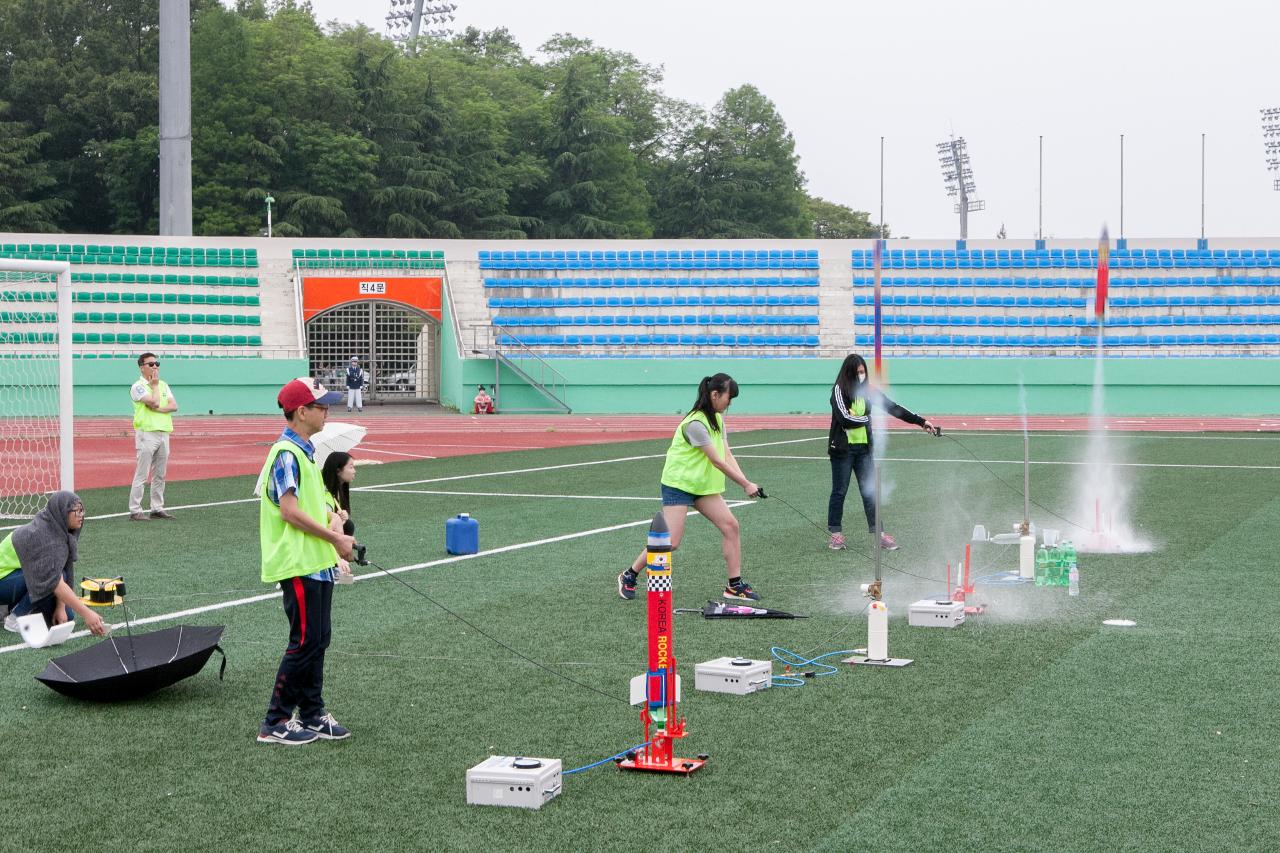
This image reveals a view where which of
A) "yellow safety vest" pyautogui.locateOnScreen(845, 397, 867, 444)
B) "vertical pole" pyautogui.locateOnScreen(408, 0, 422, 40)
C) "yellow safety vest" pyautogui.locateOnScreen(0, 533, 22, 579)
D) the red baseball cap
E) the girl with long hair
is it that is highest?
"vertical pole" pyautogui.locateOnScreen(408, 0, 422, 40)

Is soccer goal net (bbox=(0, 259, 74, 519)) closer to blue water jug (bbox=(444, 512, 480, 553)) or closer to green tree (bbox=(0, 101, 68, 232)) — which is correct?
blue water jug (bbox=(444, 512, 480, 553))

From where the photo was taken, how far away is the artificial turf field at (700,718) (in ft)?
18.9

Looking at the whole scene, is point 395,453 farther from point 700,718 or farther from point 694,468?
point 700,718

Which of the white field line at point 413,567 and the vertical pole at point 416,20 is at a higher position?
the vertical pole at point 416,20

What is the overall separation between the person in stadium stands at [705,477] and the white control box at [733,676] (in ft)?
9.05

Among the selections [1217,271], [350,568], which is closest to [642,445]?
[350,568]

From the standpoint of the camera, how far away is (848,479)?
46.7ft

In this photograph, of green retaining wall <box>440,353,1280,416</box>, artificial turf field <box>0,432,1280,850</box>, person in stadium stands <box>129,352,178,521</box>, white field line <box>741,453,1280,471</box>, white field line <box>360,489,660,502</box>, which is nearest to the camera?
artificial turf field <box>0,432,1280,850</box>

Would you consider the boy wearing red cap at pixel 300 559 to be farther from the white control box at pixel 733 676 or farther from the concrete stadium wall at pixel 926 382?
the concrete stadium wall at pixel 926 382

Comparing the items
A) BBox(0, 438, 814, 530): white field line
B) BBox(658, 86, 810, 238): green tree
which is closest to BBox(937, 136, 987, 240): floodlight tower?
BBox(658, 86, 810, 238): green tree

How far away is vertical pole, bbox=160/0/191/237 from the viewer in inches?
1631

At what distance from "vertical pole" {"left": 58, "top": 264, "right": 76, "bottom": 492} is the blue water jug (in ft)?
14.9

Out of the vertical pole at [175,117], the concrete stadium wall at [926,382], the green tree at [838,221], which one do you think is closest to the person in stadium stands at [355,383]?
the concrete stadium wall at [926,382]

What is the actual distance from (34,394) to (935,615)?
26.9 meters
